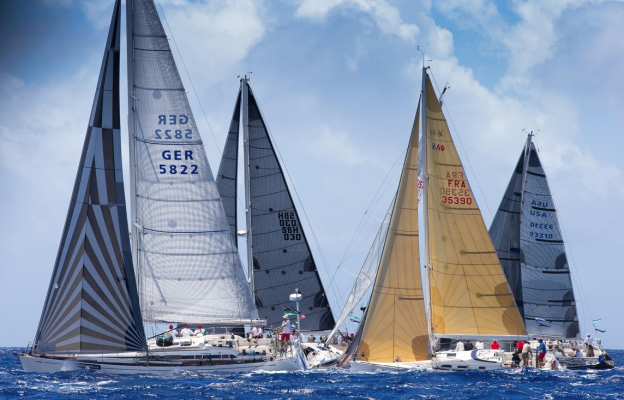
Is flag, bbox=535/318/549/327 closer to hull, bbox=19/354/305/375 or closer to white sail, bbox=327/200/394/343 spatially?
white sail, bbox=327/200/394/343

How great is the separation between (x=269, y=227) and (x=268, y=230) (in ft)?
0.43

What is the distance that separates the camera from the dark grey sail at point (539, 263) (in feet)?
140

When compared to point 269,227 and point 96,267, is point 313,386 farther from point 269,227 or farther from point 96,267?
point 269,227

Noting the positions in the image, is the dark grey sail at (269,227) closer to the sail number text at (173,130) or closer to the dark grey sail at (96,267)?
the sail number text at (173,130)

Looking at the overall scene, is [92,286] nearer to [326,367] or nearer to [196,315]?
[196,315]

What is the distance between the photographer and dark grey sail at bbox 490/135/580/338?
42625 millimetres

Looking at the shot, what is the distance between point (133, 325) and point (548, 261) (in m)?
22.0

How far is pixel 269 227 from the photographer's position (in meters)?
38.8

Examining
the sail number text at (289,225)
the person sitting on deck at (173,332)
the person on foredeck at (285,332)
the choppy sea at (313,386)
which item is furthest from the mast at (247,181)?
the choppy sea at (313,386)

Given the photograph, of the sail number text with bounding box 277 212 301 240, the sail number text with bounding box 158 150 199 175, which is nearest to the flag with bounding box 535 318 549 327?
the sail number text with bounding box 277 212 301 240

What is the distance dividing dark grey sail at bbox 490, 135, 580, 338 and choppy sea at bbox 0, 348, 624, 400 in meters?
12.0

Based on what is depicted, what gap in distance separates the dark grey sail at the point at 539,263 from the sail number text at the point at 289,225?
9959 millimetres

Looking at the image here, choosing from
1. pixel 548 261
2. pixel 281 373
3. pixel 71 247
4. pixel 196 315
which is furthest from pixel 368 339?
pixel 548 261

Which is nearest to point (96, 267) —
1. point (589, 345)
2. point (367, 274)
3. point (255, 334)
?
point (255, 334)
